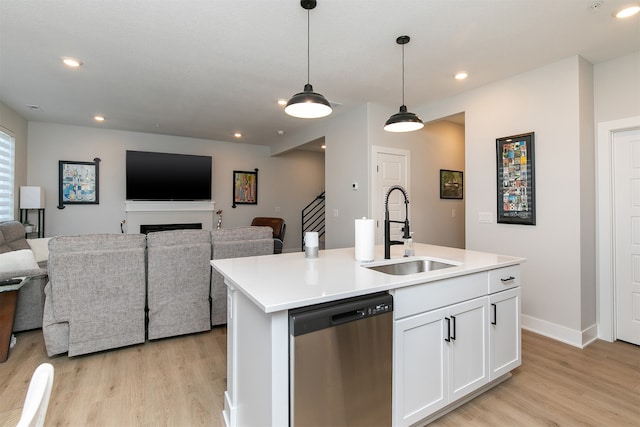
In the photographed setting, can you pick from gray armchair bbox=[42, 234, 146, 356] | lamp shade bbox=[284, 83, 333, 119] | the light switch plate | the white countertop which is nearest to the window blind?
gray armchair bbox=[42, 234, 146, 356]

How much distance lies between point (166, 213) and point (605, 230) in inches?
265

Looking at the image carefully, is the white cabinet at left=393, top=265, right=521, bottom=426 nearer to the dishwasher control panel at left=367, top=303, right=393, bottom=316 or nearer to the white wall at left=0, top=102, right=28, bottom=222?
the dishwasher control panel at left=367, top=303, right=393, bottom=316

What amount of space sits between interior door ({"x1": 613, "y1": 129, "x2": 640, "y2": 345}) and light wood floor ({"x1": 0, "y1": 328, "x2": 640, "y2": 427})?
26cm

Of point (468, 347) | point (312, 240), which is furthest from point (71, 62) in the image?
point (468, 347)

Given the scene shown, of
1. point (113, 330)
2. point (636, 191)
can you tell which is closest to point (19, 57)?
point (113, 330)

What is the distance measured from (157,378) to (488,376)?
2.30 m

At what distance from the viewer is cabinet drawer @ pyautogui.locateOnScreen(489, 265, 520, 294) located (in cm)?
206

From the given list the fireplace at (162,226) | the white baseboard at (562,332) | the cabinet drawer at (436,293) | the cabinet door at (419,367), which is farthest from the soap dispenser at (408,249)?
the fireplace at (162,226)

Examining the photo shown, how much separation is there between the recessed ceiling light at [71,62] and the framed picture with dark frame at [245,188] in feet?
13.4

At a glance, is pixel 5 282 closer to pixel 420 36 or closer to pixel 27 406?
pixel 27 406

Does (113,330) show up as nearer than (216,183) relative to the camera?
Yes

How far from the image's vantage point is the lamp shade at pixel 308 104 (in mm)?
2101

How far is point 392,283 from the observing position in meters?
1.56

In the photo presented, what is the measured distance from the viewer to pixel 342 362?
54.7 inches
